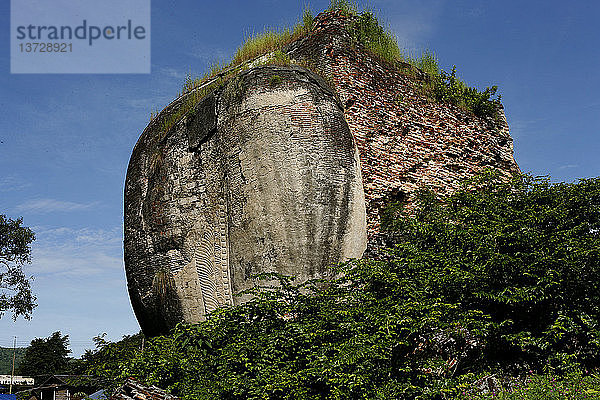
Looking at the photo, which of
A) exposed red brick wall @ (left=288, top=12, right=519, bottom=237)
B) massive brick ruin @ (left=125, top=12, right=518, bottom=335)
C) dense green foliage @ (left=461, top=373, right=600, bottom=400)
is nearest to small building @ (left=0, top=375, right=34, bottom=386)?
massive brick ruin @ (left=125, top=12, right=518, bottom=335)

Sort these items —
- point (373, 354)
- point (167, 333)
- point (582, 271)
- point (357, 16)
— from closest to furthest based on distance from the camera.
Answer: point (373, 354)
point (582, 271)
point (167, 333)
point (357, 16)

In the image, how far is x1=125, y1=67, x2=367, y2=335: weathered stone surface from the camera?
9055 millimetres

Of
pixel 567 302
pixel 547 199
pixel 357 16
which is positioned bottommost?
pixel 567 302

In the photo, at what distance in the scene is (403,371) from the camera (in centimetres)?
712

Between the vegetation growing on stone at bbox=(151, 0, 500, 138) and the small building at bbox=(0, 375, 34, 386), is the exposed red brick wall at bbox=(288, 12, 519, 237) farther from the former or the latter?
the small building at bbox=(0, 375, 34, 386)

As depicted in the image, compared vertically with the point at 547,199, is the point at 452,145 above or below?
above

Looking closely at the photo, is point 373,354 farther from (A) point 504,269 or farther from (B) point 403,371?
(A) point 504,269

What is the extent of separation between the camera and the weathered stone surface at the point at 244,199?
905cm

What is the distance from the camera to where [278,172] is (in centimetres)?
920

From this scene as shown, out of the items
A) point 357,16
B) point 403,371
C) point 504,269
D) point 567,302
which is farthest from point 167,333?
point 357,16

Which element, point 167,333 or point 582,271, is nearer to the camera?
point 582,271

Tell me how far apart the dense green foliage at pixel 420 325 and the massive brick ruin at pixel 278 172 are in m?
1.00

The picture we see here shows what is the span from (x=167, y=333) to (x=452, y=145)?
6.75m

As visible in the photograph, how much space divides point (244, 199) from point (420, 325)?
3.72 metres
